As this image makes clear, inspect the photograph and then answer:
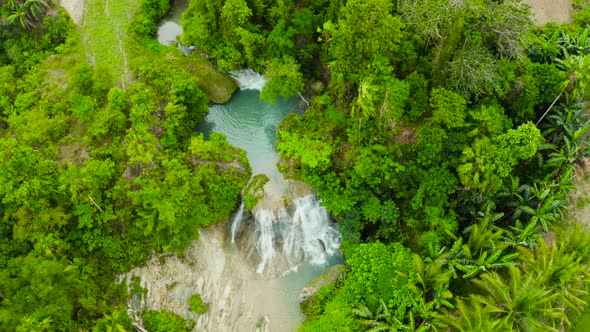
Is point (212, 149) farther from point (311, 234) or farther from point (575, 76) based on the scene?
point (575, 76)

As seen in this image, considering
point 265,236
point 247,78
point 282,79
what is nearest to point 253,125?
point 282,79

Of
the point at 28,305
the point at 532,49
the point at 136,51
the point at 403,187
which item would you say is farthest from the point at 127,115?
the point at 532,49

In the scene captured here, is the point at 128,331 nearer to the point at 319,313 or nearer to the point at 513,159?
the point at 319,313

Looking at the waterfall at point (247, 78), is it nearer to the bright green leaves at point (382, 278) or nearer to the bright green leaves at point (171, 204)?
the bright green leaves at point (171, 204)

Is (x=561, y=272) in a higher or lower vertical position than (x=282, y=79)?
lower

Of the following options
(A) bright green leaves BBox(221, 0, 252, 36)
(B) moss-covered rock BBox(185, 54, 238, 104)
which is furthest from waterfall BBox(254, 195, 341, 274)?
(A) bright green leaves BBox(221, 0, 252, 36)

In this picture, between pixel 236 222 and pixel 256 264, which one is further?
pixel 236 222

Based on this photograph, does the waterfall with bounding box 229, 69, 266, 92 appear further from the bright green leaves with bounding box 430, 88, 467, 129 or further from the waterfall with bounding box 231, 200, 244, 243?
the bright green leaves with bounding box 430, 88, 467, 129
